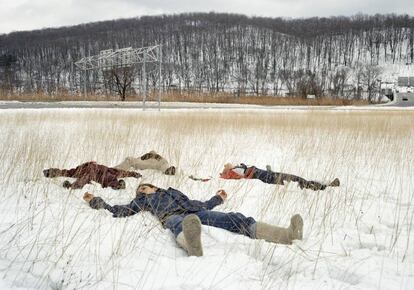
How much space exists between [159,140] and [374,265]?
5.82 m

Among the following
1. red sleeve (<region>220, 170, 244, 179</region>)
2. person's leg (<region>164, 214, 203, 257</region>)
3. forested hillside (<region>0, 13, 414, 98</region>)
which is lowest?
red sleeve (<region>220, 170, 244, 179</region>)

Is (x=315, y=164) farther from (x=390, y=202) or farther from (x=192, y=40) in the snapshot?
(x=192, y=40)

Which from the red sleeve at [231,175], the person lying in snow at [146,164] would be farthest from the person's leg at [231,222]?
the person lying in snow at [146,164]

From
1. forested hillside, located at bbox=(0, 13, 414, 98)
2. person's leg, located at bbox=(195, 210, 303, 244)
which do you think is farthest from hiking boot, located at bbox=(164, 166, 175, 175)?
forested hillside, located at bbox=(0, 13, 414, 98)

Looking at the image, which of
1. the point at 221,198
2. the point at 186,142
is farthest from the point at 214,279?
the point at 186,142

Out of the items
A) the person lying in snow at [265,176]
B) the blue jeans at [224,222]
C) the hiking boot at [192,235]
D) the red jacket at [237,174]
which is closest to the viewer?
the hiking boot at [192,235]

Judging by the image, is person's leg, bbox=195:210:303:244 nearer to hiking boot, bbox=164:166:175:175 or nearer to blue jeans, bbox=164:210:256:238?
blue jeans, bbox=164:210:256:238

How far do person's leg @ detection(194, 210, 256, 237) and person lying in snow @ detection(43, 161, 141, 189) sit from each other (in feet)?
4.51

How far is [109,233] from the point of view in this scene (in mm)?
2678

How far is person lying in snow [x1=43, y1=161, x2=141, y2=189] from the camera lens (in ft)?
13.0

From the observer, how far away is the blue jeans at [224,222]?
2689 millimetres

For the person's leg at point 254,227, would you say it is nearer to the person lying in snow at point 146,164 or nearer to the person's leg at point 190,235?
the person's leg at point 190,235

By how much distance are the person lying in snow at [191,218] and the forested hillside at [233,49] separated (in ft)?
211

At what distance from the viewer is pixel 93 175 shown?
13.5ft
